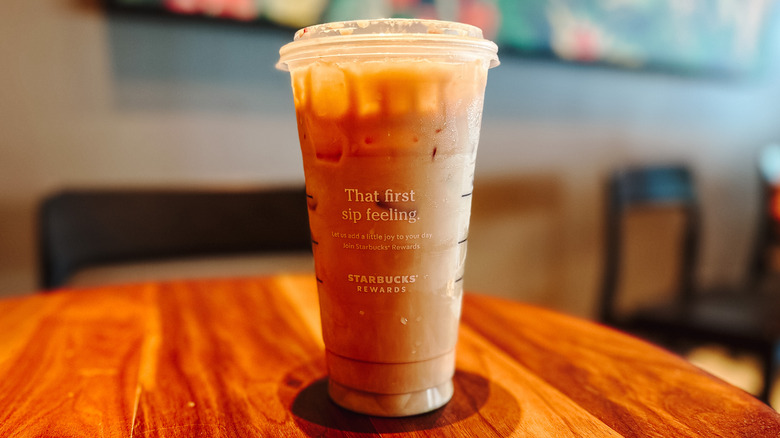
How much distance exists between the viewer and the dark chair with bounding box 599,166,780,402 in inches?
57.5

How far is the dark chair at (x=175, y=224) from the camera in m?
1.46

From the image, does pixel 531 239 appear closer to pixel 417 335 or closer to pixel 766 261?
pixel 766 261

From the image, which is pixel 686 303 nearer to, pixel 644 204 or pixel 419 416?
pixel 644 204

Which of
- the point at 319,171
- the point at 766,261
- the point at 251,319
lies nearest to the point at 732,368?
the point at 766,261

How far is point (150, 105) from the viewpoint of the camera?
1.57 m

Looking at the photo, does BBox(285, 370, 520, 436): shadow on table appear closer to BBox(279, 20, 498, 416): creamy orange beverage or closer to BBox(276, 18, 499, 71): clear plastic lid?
BBox(279, 20, 498, 416): creamy orange beverage

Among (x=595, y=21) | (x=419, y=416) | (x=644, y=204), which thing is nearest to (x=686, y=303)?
(x=644, y=204)

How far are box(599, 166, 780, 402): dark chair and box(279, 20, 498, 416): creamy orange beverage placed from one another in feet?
4.34

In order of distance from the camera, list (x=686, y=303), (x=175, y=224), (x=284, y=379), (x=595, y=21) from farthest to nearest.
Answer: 1. (x=595, y=21)
2. (x=686, y=303)
3. (x=175, y=224)
4. (x=284, y=379)

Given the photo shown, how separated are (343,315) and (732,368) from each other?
2401 millimetres

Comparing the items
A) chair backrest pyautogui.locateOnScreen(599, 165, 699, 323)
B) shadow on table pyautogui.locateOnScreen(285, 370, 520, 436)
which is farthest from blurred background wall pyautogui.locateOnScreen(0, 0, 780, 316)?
shadow on table pyautogui.locateOnScreen(285, 370, 520, 436)

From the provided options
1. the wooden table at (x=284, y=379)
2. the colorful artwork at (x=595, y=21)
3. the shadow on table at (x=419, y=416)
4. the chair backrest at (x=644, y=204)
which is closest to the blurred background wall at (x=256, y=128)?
the colorful artwork at (x=595, y=21)

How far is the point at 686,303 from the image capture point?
168 cm

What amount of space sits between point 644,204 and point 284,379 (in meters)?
1.72
